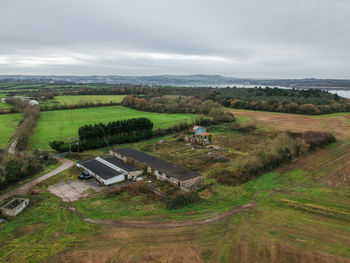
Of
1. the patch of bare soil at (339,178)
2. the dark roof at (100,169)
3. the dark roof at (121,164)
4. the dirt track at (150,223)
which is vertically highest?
the patch of bare soil at (339,178)

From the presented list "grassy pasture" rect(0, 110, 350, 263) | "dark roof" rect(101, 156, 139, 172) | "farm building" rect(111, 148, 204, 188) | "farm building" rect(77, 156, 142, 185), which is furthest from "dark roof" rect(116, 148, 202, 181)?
"grassy pasture" rect(0, 110, 350, 263)

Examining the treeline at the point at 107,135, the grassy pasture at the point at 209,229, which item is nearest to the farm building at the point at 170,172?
the grassy pasture at the point at 209,229

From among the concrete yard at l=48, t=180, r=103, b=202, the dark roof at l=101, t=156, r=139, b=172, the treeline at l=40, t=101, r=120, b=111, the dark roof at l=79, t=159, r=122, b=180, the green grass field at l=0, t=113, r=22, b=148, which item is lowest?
the concrete yard at l=48, t=180, r=103, b=202

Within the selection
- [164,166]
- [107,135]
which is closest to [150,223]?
[164,166]

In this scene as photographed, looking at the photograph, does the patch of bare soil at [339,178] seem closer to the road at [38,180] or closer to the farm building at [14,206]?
the farm building at [14,206]

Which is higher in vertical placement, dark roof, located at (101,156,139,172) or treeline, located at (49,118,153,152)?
treeline, located at (49,118,153,152)

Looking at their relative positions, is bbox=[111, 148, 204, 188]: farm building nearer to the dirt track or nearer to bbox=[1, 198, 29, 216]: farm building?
the dirt track
